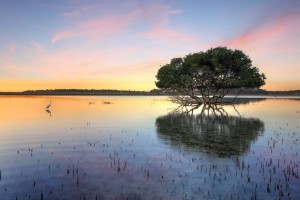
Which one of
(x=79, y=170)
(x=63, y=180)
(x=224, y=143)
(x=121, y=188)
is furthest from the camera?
(x=224, y=143)

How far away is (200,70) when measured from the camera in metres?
63.9

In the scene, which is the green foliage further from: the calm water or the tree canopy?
the calm water

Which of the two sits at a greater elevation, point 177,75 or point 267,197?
point 177,75

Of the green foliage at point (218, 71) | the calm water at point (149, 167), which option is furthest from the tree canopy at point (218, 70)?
the calm water at point (149, 167)

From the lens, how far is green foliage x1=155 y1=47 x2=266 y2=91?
2303 inches

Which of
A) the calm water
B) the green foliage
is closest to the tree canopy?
the green foliage

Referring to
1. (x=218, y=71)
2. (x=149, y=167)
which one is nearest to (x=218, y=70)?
(x=218, y=71)

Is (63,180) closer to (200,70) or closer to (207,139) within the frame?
(207,139)

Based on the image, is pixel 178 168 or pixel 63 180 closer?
pixel 63 180

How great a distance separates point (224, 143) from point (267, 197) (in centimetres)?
1132

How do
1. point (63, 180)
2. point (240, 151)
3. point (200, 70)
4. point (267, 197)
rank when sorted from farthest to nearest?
point (200, 70)
point (240, 151)
point (63, 180)
point (267, 197)

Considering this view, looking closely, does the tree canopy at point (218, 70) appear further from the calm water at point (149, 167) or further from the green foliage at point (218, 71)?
the calm water at point (149, 167)

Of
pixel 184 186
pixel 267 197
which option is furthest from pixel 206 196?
pixel 267 197

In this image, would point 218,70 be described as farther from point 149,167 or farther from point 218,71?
point 149,167
